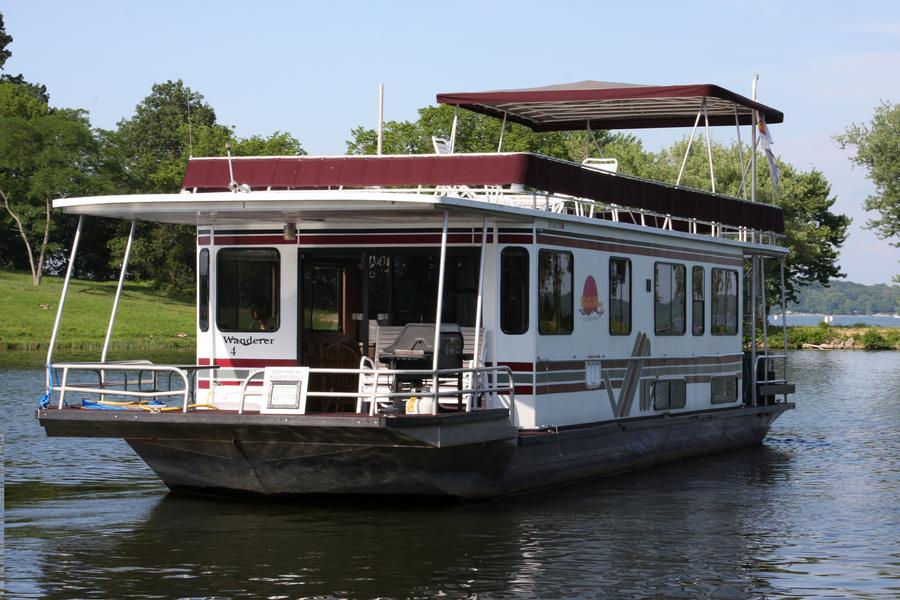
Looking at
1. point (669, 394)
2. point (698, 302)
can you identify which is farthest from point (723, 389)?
point (669, 394)

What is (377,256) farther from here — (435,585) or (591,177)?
(435,585)

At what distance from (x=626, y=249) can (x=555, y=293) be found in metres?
2.08

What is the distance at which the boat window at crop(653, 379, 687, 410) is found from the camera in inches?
778

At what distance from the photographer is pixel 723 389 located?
2214cm

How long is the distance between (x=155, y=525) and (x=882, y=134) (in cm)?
5756

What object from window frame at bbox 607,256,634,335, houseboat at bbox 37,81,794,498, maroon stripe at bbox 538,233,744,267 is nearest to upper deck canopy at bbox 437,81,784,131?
houseboat at bbox 37,81,794,498

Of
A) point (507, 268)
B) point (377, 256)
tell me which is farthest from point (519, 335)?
point (377, 256)

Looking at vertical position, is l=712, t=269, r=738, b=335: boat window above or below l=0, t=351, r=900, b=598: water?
above

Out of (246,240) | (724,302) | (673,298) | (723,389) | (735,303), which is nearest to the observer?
(246,240)

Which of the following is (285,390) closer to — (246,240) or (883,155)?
(246,240)

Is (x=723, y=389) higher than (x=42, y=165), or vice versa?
(x=42, y=165)

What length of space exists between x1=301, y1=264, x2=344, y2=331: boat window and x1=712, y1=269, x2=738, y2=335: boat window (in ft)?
21.8

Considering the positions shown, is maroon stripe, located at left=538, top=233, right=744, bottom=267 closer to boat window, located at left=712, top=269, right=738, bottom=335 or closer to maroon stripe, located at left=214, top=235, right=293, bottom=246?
boat window, located at left=712, top=269, right=738, bottom=335

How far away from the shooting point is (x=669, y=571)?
1314 cm
